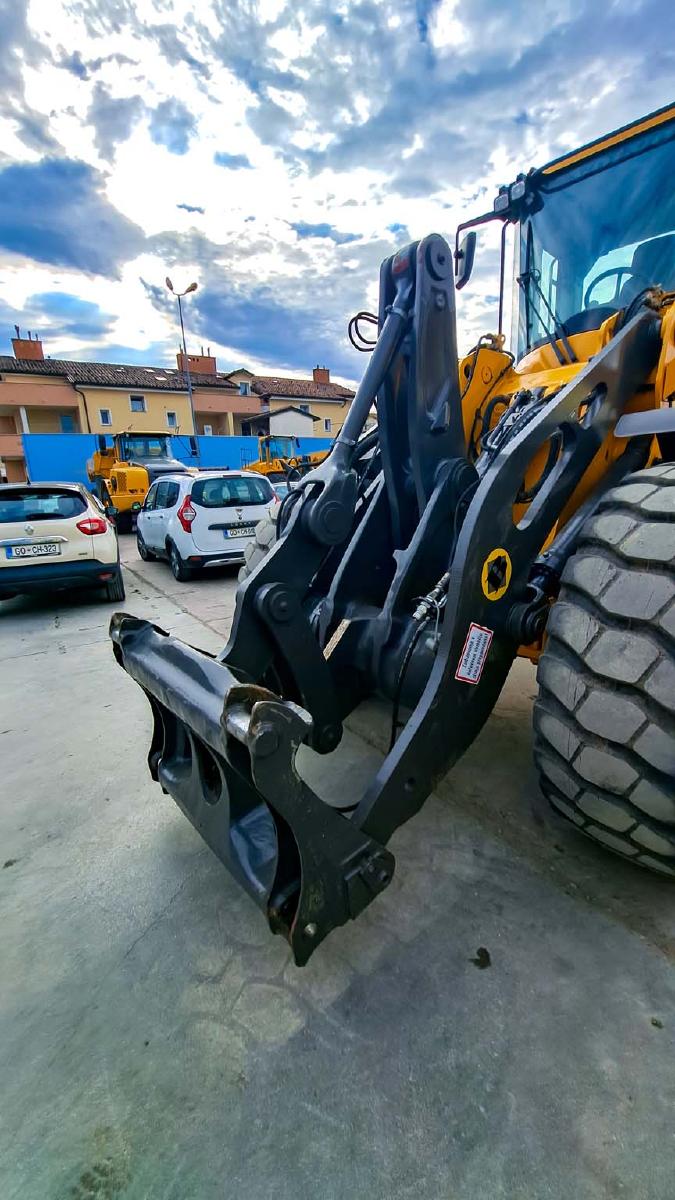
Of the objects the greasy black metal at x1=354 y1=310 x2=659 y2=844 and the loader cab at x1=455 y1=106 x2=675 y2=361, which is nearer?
the greasy black metal at x1=354 y1=310 x2=659 y2=844

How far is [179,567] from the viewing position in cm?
835

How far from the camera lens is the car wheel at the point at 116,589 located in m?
6.92

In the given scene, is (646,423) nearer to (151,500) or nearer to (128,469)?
(151,500)

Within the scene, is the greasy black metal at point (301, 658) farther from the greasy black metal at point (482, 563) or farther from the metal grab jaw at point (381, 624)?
the greasy black metal at point (482, 563)

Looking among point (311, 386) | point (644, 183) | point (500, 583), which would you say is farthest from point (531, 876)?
point (311, 386)

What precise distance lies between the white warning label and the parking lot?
0.83 meters

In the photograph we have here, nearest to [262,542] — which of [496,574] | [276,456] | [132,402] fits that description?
[496,574]

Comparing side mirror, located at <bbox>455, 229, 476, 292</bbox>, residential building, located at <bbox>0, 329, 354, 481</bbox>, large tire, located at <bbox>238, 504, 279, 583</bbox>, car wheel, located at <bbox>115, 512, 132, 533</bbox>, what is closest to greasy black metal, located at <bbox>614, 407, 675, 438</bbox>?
side mirror, located at <bbox>455, 229, 476, 292</bbox>

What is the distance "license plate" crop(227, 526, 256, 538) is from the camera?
8.11 metres

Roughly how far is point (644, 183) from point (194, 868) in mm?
3919

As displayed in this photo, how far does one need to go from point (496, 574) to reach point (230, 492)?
22.2ft

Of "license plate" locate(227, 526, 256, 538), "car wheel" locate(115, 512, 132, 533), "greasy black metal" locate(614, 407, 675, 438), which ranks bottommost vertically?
"car wheel" locate(115, 512, 132, 533)

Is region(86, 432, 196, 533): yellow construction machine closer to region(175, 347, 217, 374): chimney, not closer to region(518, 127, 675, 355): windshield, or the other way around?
region(518, 127, 675, 355): windshield

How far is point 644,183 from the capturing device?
2883mm
